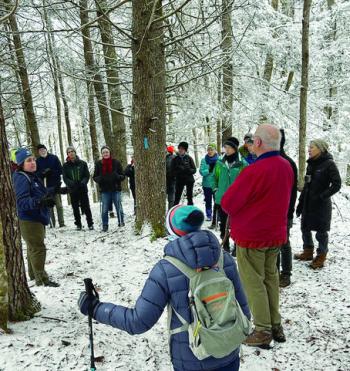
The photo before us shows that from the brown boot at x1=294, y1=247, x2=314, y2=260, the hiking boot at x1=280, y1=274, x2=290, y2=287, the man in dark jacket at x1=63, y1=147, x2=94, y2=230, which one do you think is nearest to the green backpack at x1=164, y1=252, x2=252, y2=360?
the hiking boot at x1=280, y1=274, x2=290, y2=287

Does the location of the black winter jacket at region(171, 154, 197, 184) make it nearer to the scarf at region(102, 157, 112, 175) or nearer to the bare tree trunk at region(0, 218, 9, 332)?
the scarf at region(102, 157, 112, 175)

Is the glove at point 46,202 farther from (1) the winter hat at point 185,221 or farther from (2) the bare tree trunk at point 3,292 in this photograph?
(1) the winter hat at point 185,221

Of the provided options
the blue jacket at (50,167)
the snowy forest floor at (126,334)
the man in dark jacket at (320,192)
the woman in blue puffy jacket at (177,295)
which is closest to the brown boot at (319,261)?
the man in dark jacket at (320,192)

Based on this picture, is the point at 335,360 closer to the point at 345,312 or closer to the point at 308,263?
the point at 345,312

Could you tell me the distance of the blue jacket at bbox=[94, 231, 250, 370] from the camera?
2.05 meters

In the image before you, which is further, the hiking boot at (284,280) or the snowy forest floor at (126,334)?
the hiking boot at (284,280)

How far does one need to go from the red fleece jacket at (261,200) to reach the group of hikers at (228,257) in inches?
0.4

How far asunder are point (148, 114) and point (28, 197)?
3.19m

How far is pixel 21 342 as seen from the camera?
11.1 ft

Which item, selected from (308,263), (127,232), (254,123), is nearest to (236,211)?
(308,263)

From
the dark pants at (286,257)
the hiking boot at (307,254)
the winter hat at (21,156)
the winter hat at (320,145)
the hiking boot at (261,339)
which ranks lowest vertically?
the hiking boot at (307,254)

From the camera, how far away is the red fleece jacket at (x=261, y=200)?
11.4 feet

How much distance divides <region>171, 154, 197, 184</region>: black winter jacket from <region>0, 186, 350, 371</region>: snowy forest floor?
309 cm

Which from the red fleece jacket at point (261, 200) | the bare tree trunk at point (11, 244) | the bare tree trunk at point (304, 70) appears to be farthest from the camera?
the bare tree trunk at point (304, 70)
